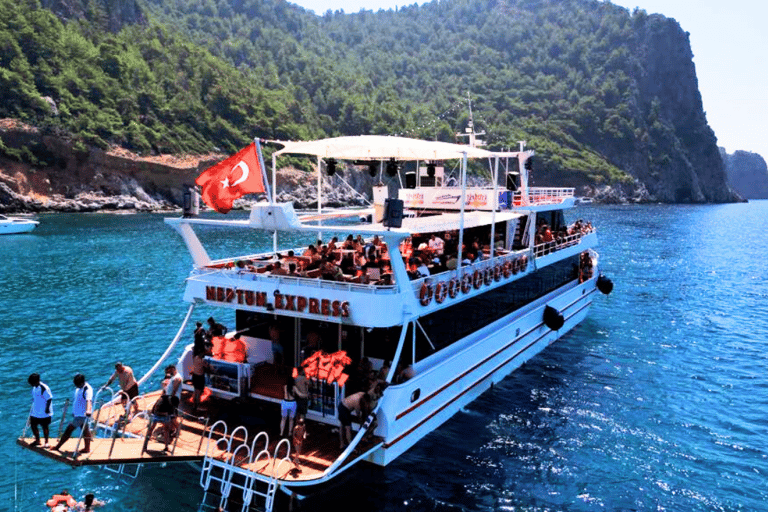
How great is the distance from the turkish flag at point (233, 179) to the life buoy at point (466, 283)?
5.94 meters

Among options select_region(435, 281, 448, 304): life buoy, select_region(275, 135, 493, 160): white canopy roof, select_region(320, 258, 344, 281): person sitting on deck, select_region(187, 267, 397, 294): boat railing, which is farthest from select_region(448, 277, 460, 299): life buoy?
select_region(275, 135, 493, 160): white canopy roof

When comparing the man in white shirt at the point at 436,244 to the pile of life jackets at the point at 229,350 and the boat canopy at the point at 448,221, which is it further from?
the pile of life jackets at the point at 229,350

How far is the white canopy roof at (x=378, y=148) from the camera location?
16875mm

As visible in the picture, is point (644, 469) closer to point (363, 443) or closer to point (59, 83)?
point (363, 443)

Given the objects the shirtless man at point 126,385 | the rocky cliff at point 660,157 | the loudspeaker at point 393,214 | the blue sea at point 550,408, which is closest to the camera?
the loudspeaker at point 393,214

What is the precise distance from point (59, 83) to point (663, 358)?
99515mm

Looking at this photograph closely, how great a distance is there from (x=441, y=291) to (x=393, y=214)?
3.20 meters

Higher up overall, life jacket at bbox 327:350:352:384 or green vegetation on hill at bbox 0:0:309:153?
green vegetation on hill at bbox 0:0:309:153

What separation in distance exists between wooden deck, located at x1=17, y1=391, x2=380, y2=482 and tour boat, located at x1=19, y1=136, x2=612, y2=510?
37mm

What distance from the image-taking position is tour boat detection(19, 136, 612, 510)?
470 inches

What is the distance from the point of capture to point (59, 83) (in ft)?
312

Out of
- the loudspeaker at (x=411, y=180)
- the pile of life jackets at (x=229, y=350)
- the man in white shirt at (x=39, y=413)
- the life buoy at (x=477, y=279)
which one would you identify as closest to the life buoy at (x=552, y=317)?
the life buoy at (x=477, y=279)

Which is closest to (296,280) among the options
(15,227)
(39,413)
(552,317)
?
(39,413)

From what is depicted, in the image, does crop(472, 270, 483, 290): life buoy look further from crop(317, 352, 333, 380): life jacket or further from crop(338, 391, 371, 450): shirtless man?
crop(317, 352, 333, 380): life jacket
